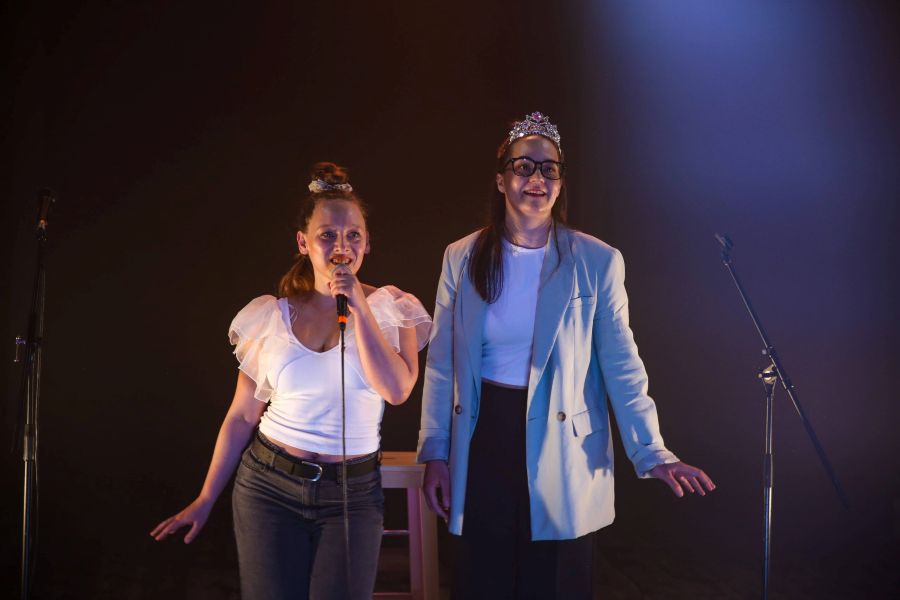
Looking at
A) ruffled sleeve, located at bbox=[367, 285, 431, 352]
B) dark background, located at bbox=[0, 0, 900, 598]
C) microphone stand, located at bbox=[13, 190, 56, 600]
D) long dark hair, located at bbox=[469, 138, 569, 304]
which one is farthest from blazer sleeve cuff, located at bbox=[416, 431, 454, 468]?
dark background, located at bbox=[0, 0, 900, 598]

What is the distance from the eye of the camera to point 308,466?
1930 mm

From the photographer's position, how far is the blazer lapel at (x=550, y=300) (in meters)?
2.02

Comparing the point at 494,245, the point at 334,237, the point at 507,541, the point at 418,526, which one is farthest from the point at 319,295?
the point at 418,526

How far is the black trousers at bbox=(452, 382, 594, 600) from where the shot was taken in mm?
2002

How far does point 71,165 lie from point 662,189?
9.51ft

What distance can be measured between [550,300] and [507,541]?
0.62 metres

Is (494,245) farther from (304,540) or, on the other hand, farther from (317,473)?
(304,540)

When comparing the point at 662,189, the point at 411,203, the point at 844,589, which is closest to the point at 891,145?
the point at 662,189

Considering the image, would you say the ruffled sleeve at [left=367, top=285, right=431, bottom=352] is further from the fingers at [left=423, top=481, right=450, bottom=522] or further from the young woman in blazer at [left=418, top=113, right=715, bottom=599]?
the fingers at [left=423, top=481, right=450, bottom=522]

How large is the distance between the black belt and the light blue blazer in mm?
216

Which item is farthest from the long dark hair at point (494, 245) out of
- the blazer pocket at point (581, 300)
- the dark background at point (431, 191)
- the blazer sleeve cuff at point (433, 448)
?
the dark background at point (431, 191)

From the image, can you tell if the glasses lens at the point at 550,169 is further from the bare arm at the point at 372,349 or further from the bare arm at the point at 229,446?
the bare arm at the point at 229,446

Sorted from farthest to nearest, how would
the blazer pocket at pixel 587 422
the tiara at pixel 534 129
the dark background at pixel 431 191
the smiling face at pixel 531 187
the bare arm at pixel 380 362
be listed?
the dark background at pixel 431 191
the tiara at pixel 534 129
the smiling face at pixel 531 187
the blazer pocket at pixel 587 422
the bare arm at pixel 380 362

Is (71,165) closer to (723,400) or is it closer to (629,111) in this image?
(629,111)
